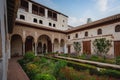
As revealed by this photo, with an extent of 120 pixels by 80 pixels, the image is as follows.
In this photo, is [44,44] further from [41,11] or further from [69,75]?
[69,75]

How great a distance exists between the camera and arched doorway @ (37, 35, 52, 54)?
2500 cm

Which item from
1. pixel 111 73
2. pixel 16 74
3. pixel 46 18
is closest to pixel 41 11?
pixel 46 18

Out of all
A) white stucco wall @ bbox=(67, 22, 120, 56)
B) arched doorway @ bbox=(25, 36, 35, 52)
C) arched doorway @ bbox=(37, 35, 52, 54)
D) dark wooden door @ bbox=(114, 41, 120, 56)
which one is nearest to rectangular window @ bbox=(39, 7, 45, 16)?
arched doorway @ bbox=(37, 35, 52, 54)

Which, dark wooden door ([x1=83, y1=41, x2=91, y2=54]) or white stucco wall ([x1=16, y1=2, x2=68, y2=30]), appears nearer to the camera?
dark wooden door ([x1=83, y1=41, x2=91, y2=54])

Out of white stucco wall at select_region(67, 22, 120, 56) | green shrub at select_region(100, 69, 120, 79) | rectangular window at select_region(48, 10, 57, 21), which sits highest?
rectangular window at select_region(48, 10, 57, 21)

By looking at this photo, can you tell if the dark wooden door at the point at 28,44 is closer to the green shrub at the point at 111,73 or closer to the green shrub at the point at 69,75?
the green shrub at the point at 69,75

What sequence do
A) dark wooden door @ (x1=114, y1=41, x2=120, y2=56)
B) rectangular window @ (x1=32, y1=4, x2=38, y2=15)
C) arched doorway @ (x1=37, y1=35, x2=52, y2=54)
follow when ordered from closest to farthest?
dark wooden door @ (x1=114, y1=41, x2=120, y2=56)
rectangular window @ (x1=32, y1=4, x2=38, y2=15)
arched doorway @ (x1=37, y1=35, x2=52, y2=54)

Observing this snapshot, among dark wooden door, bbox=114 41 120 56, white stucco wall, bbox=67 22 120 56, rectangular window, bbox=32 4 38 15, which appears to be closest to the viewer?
dark wooden door, bbox=114 41 120 56

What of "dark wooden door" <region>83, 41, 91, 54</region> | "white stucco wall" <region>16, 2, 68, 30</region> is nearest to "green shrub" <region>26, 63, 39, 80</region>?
"dark wooden door" <region>83, 41, 91, 54</region>

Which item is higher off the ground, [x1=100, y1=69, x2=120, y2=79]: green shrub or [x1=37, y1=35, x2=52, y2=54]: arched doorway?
[x1=37, y1=35, x2=52, y2=54]: arched doorway

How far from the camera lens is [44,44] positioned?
25656mm

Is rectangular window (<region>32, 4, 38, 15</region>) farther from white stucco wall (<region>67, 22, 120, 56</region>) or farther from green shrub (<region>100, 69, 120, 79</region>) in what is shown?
green shrub (<region>100, 69, 120, 79</region>)

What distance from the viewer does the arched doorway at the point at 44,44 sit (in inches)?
984

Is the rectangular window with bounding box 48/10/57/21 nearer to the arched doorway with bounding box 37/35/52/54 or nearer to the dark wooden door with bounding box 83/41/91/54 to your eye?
the arched doorway with bounding box 37/35/52/54
